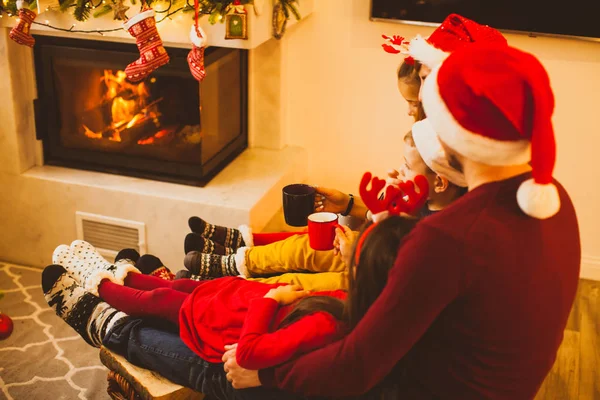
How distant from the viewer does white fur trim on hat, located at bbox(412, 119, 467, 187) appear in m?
1.60

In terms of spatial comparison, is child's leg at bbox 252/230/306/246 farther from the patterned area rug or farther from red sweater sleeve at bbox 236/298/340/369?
red sweater sleeve at bbox 236/298/340/369

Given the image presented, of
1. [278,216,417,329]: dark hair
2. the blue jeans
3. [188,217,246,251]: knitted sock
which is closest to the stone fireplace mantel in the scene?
[188,217,246,251]: knitted sock

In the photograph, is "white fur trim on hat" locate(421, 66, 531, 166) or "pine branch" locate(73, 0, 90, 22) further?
"pine branch" locate(73, 0, 90, 22)

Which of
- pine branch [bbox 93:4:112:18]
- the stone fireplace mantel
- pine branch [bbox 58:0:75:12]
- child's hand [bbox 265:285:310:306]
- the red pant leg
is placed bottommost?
the red pant leg

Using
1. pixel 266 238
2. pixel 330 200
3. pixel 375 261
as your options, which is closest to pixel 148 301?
pixel 266 238

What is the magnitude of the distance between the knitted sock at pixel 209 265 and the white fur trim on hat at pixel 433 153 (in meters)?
0.82

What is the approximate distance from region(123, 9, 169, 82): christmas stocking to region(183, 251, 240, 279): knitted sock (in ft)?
2.12

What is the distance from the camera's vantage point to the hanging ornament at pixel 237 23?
2404 mm

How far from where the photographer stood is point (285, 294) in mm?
1648

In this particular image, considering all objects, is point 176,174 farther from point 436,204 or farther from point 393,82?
point 436,204

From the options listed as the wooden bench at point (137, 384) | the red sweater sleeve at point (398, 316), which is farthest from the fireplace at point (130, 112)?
the red sweater sleeve at point (398, 316)

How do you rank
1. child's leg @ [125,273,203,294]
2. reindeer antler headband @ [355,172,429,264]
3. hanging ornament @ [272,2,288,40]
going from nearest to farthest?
reindeer antler headband @ [355,172,429,264], child's leg @ [125,273,203,294], hanging ornament @ [272,2,288,40]

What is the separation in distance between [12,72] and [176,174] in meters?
0.75

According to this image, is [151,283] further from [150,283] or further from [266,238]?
[266,238]
